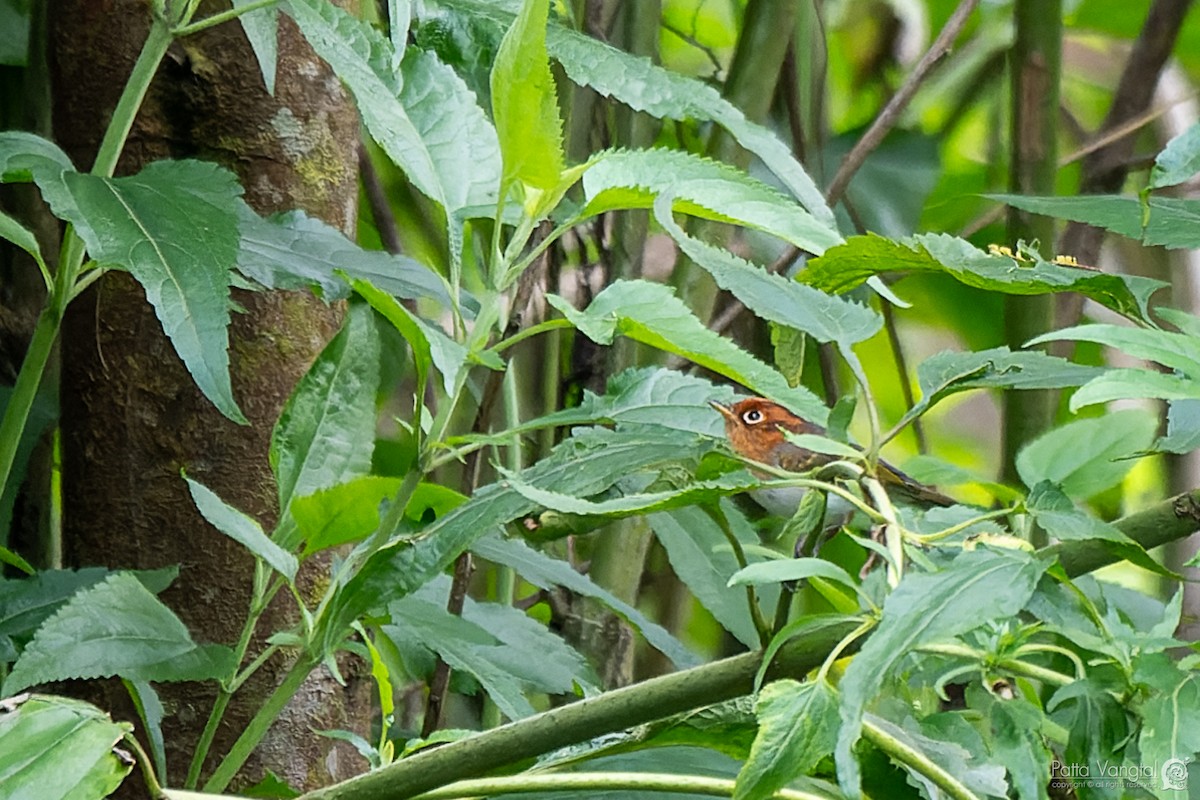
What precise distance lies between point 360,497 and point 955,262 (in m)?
0.21

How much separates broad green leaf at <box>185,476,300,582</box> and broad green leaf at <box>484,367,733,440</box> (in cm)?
9

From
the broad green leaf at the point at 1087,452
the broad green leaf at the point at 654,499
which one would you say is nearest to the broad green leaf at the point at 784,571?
the broad green leaf at the point at 654,499

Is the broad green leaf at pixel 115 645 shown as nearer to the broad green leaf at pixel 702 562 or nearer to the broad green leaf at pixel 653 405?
the broad green leaf at pixel 653 405

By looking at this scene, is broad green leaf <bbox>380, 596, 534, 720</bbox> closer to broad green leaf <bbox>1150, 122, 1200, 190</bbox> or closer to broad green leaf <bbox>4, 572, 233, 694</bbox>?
broad green leaf <bbox>4, 572, 233, 694</bbox>

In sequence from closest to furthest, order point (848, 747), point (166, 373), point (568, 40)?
point (848, 747) < point (568, 40) < point (166, 373)

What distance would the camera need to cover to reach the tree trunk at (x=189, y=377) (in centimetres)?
58

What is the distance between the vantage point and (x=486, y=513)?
1.20 feet

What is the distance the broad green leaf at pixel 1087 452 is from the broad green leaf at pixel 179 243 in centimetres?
26

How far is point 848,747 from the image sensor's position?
262 millimetres

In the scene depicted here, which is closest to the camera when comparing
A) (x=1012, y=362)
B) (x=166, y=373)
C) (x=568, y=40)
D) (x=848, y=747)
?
(x=848, y=747)

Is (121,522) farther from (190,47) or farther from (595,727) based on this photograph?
(595,727)

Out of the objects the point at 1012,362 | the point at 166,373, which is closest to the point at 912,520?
the point at 1012,362

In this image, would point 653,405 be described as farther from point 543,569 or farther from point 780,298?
point 543,569

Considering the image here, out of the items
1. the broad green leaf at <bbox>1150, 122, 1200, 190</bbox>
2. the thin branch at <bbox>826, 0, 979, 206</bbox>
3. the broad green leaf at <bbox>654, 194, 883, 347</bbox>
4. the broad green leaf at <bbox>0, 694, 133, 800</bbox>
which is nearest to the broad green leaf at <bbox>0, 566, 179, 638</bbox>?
the broad green leaf at <bbox>0, 694, 133, 800</bbox>
